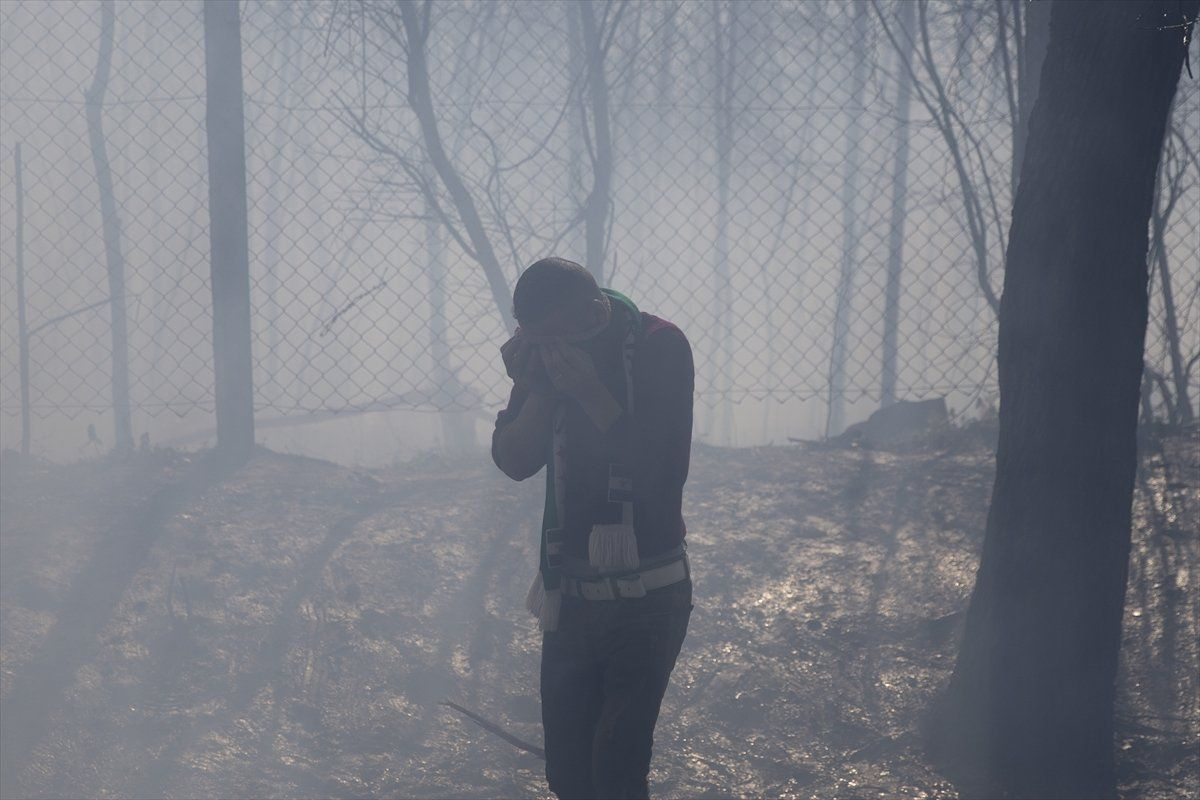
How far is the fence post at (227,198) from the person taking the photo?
16.3ft

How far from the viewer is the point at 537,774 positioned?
133 inches

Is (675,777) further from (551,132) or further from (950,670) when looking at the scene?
(551,132)

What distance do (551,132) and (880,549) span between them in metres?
3.10

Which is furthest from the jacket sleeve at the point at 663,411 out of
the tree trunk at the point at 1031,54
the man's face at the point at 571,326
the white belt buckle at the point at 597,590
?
the tree trunk at the point at 1031,54

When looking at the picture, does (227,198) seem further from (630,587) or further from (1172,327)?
(1172,327)

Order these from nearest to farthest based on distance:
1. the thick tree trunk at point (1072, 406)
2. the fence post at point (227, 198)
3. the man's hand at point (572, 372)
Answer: the man's hand at point (572, 372) → the thick tree trunk at point (1072, 406) → the fence post at point (227, 198)

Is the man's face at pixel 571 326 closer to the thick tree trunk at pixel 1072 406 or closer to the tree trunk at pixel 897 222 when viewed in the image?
the thick tree trunk at pixel 1072 406

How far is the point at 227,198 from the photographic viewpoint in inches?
199

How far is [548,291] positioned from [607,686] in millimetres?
988

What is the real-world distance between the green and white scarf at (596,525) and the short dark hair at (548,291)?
0.47 ft

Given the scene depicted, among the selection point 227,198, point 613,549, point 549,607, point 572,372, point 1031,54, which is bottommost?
point 549,607

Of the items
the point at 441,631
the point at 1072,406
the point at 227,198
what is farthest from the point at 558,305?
the point at 227,198

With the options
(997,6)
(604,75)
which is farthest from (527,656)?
(997,6)

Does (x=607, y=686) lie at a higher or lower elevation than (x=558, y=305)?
lower
